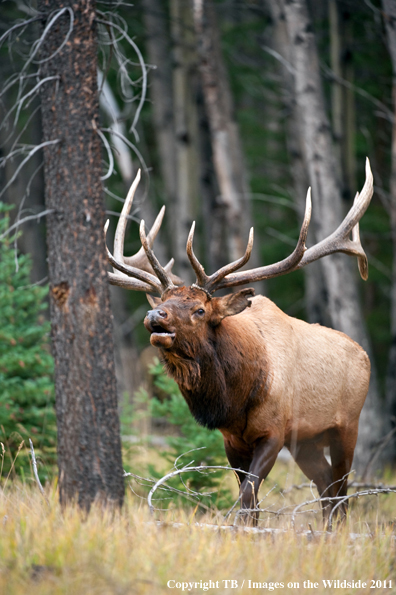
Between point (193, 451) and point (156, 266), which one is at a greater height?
point (156, 266)

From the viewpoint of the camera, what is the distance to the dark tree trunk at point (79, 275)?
3.74m

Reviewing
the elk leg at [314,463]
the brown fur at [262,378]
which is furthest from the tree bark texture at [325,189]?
the elk leg at [314,463]

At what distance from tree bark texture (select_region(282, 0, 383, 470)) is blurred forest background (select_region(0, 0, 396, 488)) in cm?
2

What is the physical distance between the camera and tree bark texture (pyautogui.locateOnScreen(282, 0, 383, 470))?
761cm

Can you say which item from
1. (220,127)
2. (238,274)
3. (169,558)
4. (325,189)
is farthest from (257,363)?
(220,127)

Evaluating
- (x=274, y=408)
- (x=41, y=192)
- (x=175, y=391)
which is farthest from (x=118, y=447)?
(x=41, y=192)

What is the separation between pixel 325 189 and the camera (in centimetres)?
767

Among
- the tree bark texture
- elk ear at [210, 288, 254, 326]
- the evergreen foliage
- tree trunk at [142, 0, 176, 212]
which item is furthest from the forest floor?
tree trunk at [142, 0, 176, 212]

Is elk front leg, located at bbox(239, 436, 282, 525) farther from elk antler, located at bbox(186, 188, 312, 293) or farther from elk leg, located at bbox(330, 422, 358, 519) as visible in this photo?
elk antler, located at bbox(186, 188, 312, 293)

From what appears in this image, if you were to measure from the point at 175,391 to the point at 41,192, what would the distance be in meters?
7.44

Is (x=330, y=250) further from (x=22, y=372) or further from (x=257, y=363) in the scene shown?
(x=22, y=372)

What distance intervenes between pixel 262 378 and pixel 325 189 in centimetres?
366

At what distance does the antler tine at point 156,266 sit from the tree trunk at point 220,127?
4.09 m

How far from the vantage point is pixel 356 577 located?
122 inches
